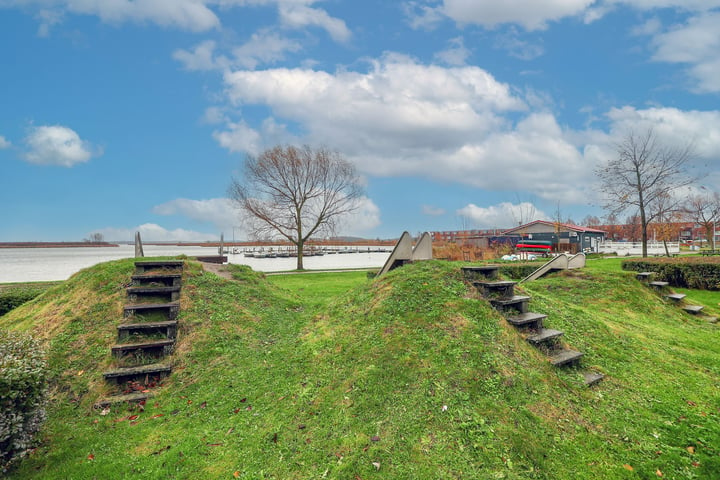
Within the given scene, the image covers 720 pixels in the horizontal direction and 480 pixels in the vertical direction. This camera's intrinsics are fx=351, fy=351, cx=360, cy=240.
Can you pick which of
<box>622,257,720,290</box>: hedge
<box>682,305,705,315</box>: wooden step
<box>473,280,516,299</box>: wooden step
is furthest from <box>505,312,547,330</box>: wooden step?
<box>622,257,720,290</box>: hedge

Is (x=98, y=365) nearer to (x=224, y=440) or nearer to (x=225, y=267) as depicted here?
Answer: (x=224, y=440)

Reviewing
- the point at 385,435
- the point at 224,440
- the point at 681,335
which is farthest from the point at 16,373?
the point at 681,335

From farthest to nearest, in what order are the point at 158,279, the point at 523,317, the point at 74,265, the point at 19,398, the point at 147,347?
1. the point at 74,265
2. the point at 158,279
3. the point at 147,347
4. the point at 523,317
5. the point at 19,398

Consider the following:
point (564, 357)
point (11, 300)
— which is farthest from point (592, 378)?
point (11, 300)

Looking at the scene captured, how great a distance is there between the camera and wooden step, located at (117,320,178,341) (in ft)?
20.5

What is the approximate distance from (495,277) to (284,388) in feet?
14.2

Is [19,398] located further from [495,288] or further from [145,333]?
[495,288]

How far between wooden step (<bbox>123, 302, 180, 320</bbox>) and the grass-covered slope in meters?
0.24

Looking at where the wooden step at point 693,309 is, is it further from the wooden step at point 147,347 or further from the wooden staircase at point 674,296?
the wooden step at point 147,347

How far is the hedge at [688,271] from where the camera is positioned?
47.5ft

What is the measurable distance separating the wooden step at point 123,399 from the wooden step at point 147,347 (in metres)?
0.87

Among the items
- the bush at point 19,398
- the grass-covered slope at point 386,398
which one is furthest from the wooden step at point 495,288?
the bush at point 19,398

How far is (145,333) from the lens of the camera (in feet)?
21.1

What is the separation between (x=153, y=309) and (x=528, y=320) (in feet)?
22.7
